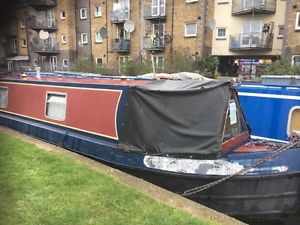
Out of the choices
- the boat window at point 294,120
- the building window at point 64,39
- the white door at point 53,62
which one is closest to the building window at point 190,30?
the building window at point 64,39

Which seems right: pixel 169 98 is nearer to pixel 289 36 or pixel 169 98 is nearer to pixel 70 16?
pixel 289 36

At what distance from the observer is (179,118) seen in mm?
4797

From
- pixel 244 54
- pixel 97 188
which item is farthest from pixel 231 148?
pixel 244 54

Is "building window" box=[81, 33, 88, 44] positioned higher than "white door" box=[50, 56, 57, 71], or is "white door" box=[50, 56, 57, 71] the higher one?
"building window" box=[81, 33, 88, 44]

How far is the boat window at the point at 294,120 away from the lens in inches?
229

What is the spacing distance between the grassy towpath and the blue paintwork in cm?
345

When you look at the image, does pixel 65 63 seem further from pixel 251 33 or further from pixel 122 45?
pixel 251 33

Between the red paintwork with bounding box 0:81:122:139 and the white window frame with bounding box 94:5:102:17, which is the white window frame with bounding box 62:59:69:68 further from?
the red paintwork with bounding box 0:81:122:139

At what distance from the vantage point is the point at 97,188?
152 inches

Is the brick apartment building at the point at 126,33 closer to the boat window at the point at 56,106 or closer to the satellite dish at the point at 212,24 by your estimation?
the satellite dish at the point at 212,24

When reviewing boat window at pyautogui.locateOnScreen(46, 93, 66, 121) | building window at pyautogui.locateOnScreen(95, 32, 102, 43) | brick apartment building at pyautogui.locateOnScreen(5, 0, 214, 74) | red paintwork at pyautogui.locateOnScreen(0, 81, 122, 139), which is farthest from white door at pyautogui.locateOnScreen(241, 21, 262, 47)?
boat window at pyautogui.locateOnScreen(46, 93, 66, 121)

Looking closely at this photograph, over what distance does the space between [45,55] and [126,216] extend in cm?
3350

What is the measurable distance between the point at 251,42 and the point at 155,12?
25.4 feet

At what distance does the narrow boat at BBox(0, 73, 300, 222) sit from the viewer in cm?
457
